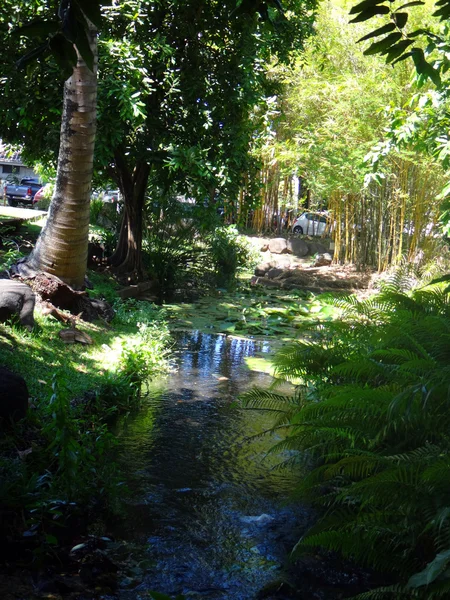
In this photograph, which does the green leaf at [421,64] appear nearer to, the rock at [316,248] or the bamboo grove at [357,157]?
the bamboo grove at [357,157]

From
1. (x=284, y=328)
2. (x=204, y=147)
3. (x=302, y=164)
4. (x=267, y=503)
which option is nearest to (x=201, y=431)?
(x=267, y=503)

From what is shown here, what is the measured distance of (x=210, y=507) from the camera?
446 cm

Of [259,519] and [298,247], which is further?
[298,247]

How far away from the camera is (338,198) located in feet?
58.8

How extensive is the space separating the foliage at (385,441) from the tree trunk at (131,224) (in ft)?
25.4

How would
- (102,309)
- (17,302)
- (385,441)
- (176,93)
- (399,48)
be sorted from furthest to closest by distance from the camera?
(176,93), (102,309), (17,302), (385,441), (399,48)

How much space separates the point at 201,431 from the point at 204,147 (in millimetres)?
6211

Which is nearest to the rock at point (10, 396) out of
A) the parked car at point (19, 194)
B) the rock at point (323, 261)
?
the rock at point (323, 261)

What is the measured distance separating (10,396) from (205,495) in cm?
144

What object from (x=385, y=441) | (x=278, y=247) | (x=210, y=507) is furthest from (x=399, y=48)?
(x=278, y=247)

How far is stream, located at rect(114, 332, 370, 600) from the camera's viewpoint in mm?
3561

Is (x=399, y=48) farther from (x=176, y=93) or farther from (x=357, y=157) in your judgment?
(x=357, y=157)

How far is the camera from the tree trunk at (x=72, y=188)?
25.4 feet

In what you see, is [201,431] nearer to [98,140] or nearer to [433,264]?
[98,140]
